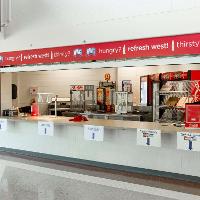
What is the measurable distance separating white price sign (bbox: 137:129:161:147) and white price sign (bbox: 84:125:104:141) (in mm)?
698

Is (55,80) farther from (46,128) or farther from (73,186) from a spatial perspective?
(73,186)

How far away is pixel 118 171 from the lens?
247 inches

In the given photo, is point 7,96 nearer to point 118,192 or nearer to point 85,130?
point 85,130

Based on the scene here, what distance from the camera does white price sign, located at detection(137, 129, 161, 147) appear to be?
553 centimetres

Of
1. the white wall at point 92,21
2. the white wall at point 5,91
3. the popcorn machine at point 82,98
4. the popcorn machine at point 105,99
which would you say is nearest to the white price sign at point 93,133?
the white wall at point 92,21

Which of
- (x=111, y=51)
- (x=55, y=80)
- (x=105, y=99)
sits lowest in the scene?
(x=105, y=99)

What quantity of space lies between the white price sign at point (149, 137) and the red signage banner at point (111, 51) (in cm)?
116

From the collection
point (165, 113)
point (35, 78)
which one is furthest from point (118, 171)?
point (35, 78)

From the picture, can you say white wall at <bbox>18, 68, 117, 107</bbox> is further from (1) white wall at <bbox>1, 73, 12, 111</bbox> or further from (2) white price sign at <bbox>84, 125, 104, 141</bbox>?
(2) white price sign at <bbox>84, 125, 104, 141</bbox>

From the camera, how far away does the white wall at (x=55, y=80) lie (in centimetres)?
1193

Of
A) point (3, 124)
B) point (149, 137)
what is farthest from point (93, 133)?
point (3, 124)

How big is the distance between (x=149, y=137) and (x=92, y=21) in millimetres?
2343

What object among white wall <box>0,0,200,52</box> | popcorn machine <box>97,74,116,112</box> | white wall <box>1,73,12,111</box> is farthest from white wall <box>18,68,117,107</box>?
white wall <box>0,0,200,52</box>

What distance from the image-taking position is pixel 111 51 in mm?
5977
